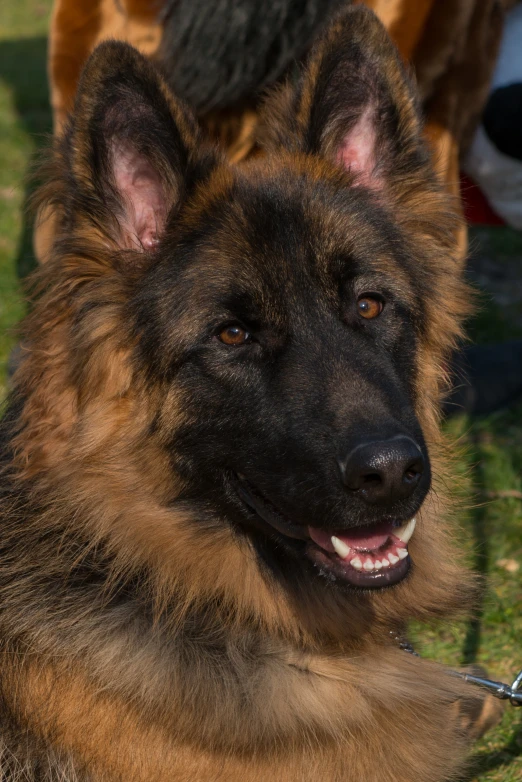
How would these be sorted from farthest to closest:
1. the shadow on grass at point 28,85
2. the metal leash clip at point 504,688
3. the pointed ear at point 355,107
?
the shadow on grass at point 28,85 → the pointed ear at point 355,107 → the metal leash clip at point 504,688

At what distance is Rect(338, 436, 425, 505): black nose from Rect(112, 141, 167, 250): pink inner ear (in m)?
1.20

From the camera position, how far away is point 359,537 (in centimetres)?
311

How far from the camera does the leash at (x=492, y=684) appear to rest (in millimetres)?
3357

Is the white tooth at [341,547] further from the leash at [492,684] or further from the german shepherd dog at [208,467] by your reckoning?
the leash at [492,684]

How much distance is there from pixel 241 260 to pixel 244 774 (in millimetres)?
1740

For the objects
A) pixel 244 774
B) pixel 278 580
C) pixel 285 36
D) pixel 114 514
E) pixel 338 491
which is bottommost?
pixel 244 774

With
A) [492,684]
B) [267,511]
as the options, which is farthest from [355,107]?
[492,684]

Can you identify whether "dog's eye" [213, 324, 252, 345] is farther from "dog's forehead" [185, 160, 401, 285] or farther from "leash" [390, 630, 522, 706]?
"leash" [390, 630, 522, 706]

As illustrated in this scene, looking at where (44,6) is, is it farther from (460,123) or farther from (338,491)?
(338,491)

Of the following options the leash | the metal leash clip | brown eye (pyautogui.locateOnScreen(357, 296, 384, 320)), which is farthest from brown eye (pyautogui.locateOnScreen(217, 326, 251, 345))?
the metal leash clip

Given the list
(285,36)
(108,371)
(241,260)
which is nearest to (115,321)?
(108,371)

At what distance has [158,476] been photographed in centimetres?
339

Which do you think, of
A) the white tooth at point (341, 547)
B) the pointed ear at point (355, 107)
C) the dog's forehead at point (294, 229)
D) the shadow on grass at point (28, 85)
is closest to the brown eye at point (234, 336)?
the dog's forehead at point (294, 229)

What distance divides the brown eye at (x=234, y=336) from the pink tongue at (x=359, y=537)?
702 millimetres
